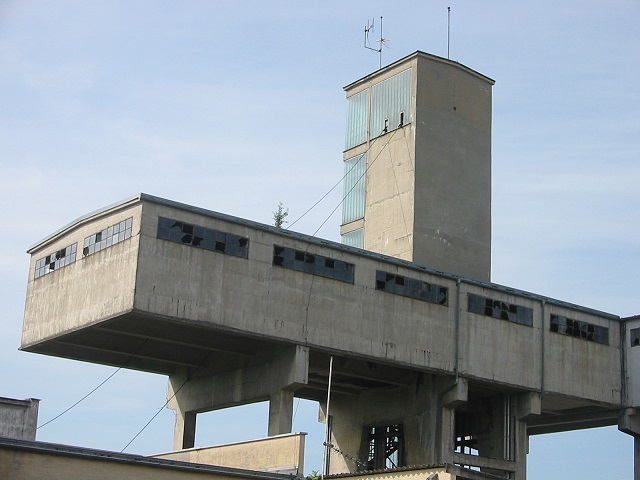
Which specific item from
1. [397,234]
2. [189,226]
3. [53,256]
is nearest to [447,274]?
[397,234]

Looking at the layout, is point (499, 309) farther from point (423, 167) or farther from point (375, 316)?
point (423, 167)

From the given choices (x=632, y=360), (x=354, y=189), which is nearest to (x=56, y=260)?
(x=354, y=189)

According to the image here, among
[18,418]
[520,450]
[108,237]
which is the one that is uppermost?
[108,237]

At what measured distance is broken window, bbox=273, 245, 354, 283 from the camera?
43.1m

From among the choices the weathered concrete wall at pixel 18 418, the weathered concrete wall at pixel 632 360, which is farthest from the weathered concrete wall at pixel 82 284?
the weathered concrete wall at pixel 632 360

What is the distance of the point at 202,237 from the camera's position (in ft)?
135

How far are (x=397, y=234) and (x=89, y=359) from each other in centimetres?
1368

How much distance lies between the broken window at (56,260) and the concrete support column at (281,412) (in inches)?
341

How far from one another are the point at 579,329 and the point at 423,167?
9374 millimetres

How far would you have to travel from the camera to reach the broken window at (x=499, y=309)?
158 ft

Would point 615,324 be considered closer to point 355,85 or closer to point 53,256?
point 355,85

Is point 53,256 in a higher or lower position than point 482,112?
lower

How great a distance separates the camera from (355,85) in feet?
186

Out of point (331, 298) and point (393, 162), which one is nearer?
point (331, 298)
